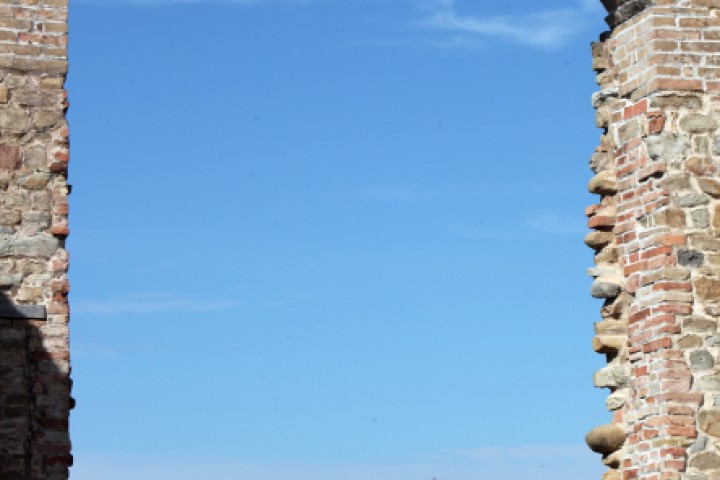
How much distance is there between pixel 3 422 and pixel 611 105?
16.9 ft

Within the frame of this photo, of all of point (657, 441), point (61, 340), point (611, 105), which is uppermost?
point (611, 105)

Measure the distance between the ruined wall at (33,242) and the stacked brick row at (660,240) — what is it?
3995 millimetres

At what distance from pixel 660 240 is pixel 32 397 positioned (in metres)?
4.60

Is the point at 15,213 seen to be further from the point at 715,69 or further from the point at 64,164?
the point at 715,69

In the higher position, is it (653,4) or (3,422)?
(653,4)

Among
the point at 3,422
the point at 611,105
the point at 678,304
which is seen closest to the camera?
the point at 3,422

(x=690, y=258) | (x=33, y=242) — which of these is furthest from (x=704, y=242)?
(x=33, y=242)

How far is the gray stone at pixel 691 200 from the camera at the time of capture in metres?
10.9

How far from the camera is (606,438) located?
10969 mm

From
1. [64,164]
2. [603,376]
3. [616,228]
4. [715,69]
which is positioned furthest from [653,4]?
[64,164]

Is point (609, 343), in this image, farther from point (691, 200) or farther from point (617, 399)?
point (691, 200)

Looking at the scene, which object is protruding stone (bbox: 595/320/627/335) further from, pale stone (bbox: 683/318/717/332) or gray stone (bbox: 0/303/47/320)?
gray stone (bbox: 0/303/47/320)

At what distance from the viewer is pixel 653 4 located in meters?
11.2

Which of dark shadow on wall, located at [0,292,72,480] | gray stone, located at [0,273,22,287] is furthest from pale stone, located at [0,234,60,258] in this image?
dark shadow on wall, located at [0,292,72,480]
